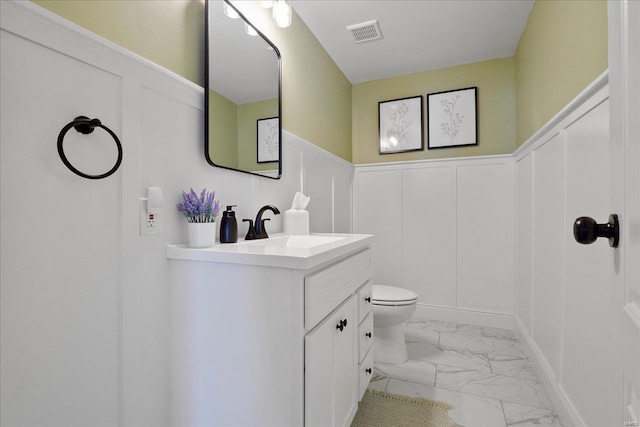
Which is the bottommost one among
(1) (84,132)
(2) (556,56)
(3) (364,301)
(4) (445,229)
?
(3) (364,301)

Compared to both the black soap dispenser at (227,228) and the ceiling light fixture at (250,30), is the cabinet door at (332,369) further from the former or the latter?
the ceiling light fixture at (250,30)

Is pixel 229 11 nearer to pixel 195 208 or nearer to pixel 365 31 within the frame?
A: pixel 195 208

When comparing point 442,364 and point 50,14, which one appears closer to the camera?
point 50,14

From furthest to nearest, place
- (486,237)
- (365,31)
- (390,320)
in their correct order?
1. (486,237)
2. (365,31)
3. (390,320)

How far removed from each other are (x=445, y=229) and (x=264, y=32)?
7.36 ft

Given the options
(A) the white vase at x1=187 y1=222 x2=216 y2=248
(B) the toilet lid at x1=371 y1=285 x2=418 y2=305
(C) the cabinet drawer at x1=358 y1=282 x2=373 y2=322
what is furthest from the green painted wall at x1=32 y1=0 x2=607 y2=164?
(B) the toilet lid at x1=371 y1=285 x2=418 y2=305

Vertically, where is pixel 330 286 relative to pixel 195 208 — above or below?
below

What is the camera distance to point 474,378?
74.2 inches

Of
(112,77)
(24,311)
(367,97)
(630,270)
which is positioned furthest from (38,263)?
(367,97)

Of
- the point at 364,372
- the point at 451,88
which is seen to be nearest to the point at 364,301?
the point at 364,372

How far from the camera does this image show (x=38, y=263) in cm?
76

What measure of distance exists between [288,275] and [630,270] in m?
0.74

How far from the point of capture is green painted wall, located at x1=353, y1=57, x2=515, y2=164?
2.76 metres

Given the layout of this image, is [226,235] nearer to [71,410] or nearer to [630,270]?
[71,410]
